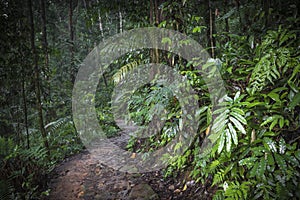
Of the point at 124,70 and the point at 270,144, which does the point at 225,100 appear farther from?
the point at 124,70

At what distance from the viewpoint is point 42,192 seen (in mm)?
3287

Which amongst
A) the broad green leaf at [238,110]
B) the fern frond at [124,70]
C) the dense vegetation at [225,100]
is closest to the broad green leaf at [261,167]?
the dense vegetation at [225,100]

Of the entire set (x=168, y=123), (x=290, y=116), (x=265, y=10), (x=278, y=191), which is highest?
(x=265, y=10)

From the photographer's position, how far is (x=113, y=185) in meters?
3.27

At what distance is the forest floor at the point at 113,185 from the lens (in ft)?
8.84

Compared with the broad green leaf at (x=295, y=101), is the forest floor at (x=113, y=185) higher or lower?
lower

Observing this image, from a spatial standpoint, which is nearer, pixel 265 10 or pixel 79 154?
pixel 265 10

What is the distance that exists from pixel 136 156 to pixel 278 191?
2.66 metres

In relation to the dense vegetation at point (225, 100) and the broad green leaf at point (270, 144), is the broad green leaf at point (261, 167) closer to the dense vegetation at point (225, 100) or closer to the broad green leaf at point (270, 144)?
the dense vegetation at point (225, 100)

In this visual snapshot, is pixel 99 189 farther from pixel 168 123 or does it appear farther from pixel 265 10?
pixel 265 10

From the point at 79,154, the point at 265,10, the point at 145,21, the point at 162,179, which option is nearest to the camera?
the point at 265,10

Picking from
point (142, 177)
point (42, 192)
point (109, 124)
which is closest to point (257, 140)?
point (142, 177)

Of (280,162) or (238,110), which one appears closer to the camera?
(280,162)

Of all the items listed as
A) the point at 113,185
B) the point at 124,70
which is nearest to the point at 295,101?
the point at 113,185
